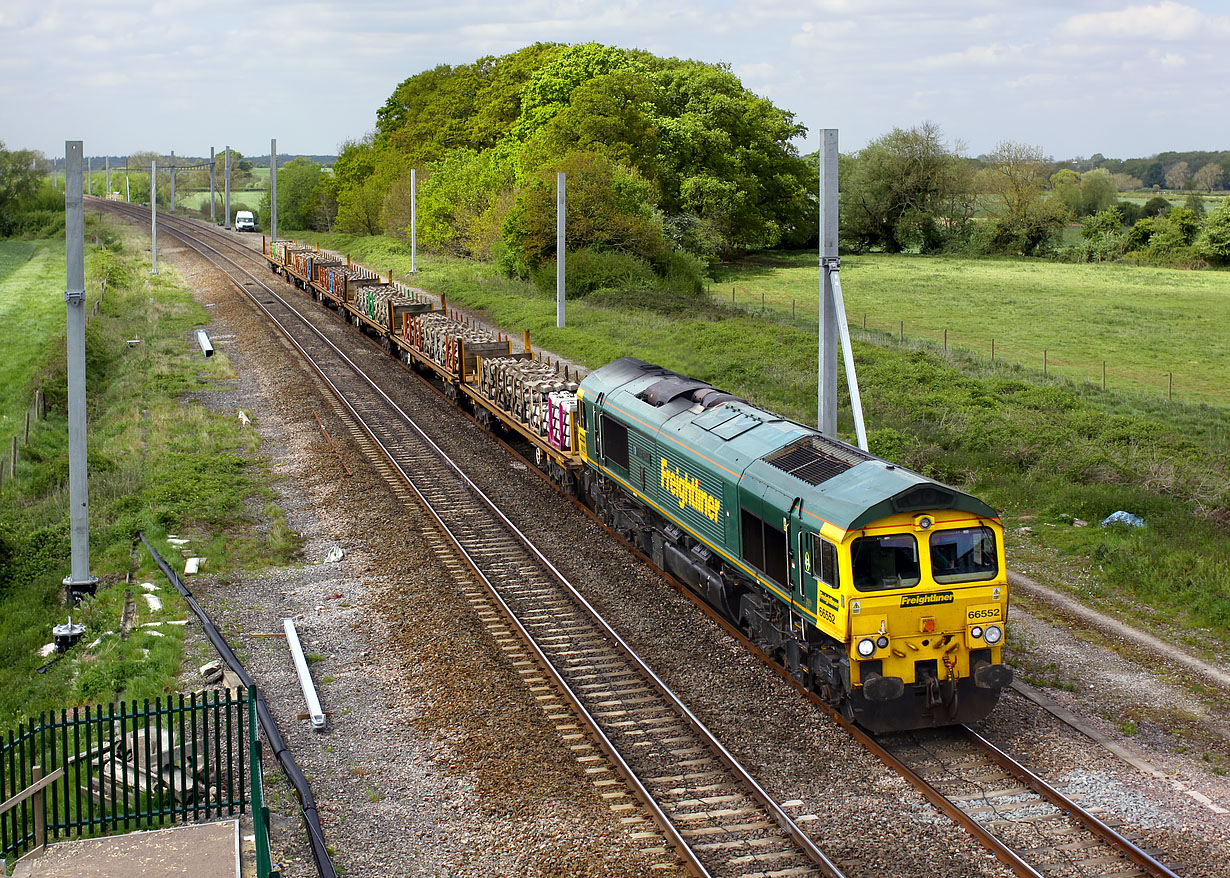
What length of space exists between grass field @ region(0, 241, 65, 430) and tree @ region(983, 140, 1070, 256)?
74.7m

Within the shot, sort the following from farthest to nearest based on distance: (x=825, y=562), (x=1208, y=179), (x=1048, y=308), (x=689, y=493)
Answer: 1. (x=1208, y=179)
2. (x=1048, y=308)
3. (x=689, y=493)
4. (x=825, y=562)

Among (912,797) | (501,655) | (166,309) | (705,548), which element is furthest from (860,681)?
(166,309)

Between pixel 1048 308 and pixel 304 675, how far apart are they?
5809 centimetres

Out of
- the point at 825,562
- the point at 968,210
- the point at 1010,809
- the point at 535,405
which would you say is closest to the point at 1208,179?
the point at 968,210

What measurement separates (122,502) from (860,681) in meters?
17.8

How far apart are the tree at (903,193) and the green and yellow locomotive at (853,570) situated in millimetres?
84600

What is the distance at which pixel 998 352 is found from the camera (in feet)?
159

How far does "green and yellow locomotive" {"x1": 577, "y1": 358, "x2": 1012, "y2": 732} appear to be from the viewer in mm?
12898

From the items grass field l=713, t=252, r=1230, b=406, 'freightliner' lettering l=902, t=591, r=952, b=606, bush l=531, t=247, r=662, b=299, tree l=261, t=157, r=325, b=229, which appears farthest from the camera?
tree l=261, t=157, r=325, b=229

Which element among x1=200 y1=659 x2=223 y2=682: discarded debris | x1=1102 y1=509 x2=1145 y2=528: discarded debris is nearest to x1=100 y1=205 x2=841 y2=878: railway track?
x1=200 y1=659 x2=223 y2=682: discarded debris

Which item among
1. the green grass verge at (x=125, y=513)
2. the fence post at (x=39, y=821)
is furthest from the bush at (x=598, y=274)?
the fence post at (x=39, y=821)

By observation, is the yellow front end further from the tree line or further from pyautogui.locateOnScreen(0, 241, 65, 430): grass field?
the tree line

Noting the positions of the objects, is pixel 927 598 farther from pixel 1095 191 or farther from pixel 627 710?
pixel 1095 191

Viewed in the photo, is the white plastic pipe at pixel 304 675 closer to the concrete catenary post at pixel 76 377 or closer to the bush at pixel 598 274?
the concrete catenary post at pixel 76 377
